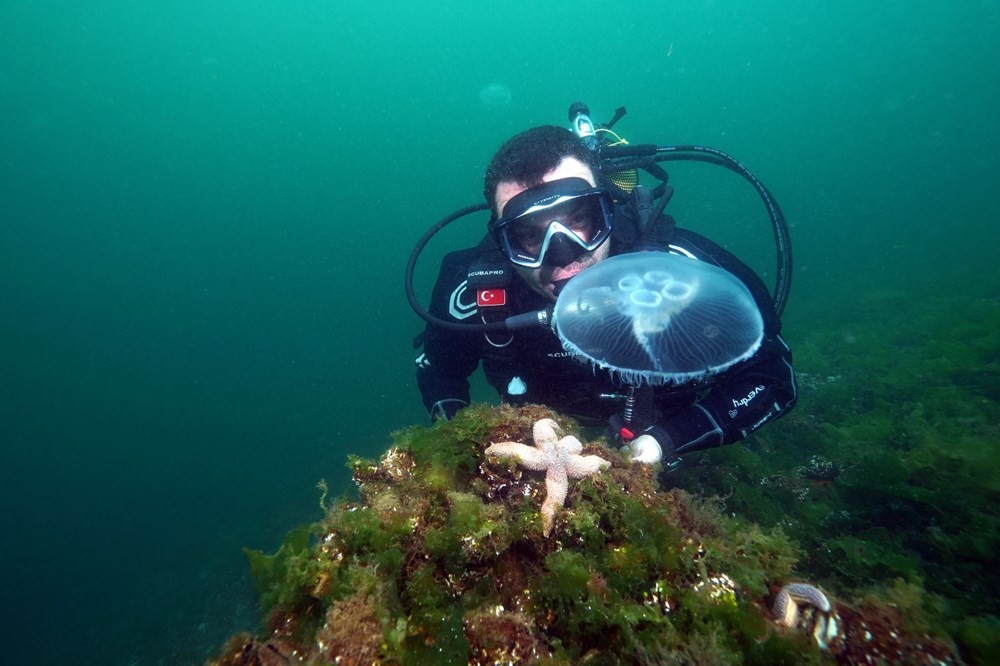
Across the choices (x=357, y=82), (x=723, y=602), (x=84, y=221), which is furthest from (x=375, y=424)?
(x=84, y=221)

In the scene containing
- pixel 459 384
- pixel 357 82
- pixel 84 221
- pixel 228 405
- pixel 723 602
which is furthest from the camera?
pixel 357 82

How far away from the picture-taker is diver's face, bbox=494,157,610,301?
152 inches

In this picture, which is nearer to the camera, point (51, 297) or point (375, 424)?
point (375, 424)

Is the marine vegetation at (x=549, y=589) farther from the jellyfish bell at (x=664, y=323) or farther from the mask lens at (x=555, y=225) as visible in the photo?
the mask lens at (x=555, y=225)

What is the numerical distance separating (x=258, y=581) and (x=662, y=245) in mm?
3701

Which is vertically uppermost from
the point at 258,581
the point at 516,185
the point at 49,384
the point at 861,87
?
the point at 861,87

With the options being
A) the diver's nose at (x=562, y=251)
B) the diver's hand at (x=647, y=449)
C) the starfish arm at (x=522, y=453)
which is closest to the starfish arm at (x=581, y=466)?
the starfish arm at (x=522, y=453)

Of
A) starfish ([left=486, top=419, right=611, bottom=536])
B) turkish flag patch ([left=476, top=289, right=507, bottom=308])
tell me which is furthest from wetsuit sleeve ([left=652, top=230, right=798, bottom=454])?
turkish flag patch ([left=476, top=289, right=507, bottom=308])

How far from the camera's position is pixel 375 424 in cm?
2602

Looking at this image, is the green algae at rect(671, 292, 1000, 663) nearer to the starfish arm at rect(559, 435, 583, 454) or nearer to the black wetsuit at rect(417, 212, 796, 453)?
the black wetsuit at rect(417, 212, 796, 453)

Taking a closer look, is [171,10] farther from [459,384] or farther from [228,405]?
[459,384]

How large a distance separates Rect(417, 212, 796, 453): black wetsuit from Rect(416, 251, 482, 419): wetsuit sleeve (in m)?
0.01

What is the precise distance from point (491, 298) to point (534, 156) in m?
1.32

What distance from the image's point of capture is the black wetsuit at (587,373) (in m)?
3.63
